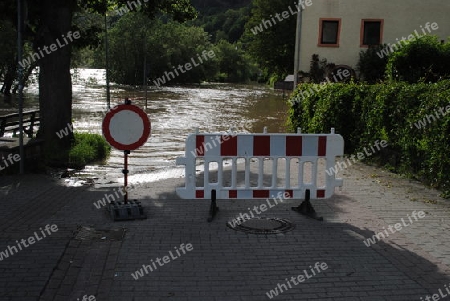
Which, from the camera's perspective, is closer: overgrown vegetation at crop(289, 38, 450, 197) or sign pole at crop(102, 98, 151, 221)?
sign pole at crop(102, 98, 151, 221)

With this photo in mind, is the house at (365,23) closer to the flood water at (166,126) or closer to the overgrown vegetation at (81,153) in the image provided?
the flood water at (166,126)

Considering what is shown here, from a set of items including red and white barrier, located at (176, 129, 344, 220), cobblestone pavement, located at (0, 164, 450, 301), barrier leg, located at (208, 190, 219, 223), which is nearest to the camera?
cobblestone pavement, located at (0, 164, 450, 301)

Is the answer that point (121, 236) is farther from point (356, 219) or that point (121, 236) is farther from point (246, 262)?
point (356, 219)

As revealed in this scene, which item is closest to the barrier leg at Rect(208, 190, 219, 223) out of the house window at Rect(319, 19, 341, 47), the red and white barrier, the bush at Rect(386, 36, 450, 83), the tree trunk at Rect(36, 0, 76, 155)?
the red and white barrier

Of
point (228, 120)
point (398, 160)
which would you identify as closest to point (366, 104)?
point (398, 160)

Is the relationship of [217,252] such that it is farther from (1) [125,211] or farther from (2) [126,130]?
(2) [126,130]

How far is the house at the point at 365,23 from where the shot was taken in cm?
3047

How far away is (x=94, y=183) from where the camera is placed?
959 cm

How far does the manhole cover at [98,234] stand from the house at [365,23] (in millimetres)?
26882

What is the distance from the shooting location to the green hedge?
8641mm

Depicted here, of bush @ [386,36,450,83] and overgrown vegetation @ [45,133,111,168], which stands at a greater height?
bush @ [386,36,450,83]

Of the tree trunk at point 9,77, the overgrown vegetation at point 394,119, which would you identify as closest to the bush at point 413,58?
the overgrown vegetation at point 394,119

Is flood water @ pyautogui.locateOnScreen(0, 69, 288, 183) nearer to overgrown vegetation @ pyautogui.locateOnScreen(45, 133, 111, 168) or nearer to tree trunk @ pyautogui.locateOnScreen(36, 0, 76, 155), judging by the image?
overgrown vegetation @ pyautogui.locateOnScreen(45, 133, 111, 168)

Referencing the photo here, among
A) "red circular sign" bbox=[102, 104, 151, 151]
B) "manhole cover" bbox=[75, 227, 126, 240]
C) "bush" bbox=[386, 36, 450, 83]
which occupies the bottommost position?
"manhole cover" bbox=[75, 227, 126, 240]
